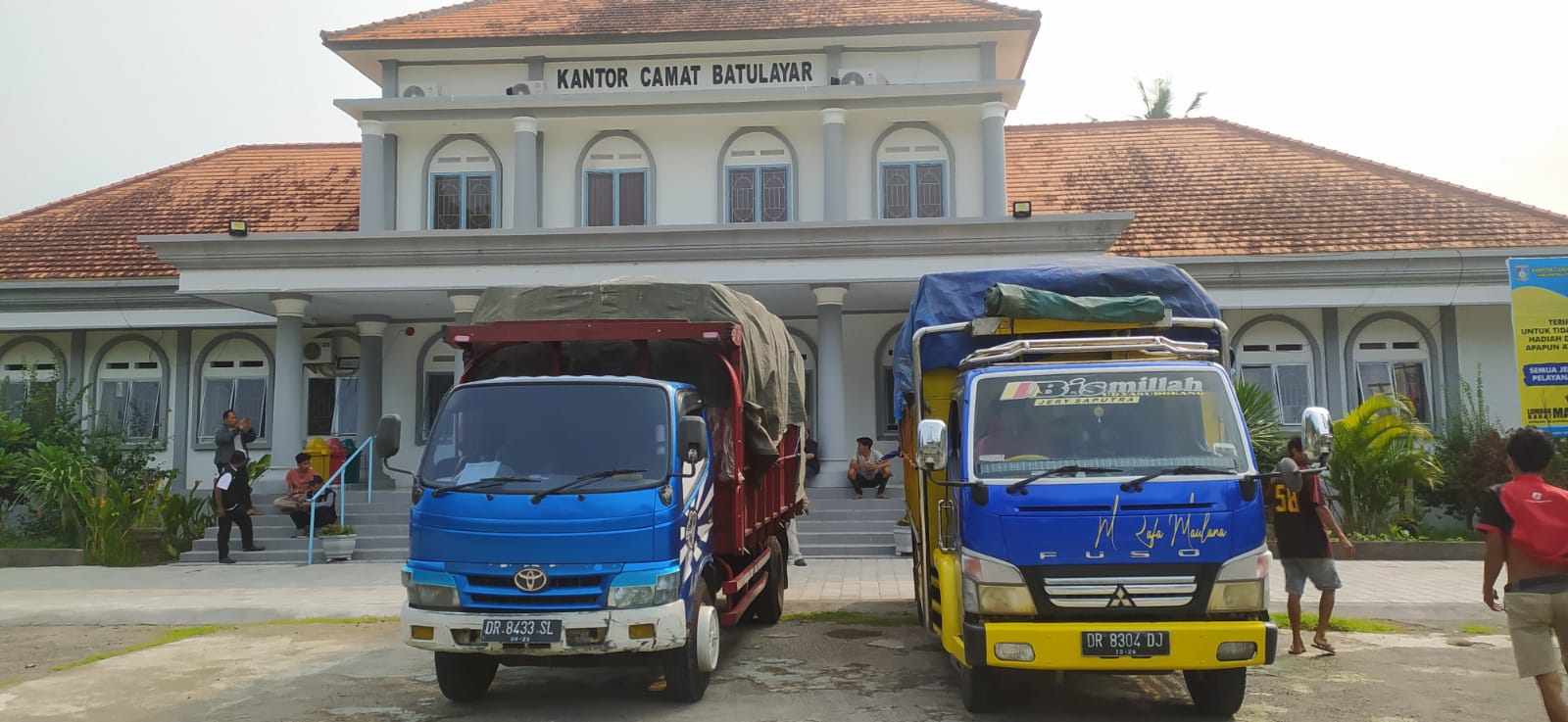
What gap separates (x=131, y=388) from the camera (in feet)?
70.1

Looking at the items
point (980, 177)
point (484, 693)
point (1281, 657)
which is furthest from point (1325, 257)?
point (484, 693)

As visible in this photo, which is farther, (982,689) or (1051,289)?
(1051,289)

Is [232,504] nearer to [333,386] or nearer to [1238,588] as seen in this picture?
[333,386]

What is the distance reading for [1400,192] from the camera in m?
20.9

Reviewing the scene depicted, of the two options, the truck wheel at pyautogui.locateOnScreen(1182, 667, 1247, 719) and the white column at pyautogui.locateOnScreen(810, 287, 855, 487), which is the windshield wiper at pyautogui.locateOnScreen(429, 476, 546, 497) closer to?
the truck wheel at pyautogui.locateOnScreen(1182, 667, 1247, 719)

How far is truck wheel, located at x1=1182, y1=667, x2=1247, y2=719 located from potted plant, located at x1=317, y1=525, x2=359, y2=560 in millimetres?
12172

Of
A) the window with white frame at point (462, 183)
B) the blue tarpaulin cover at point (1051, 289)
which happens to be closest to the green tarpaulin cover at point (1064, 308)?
the blue tarpaulin cover at point (1051, 289)

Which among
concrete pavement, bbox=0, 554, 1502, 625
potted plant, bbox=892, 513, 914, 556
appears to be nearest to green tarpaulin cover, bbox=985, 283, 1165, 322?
concrete pavement, bbox=0, 554, 1502, 625

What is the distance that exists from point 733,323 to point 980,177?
1336 cm

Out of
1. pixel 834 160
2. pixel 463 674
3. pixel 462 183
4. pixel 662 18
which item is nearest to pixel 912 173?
pixel 834 160

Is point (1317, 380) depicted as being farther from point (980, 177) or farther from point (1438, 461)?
point (980, 177)

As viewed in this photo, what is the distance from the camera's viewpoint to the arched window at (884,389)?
19.8 metres

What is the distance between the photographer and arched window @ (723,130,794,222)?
2039 cm

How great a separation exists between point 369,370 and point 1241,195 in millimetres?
16861
